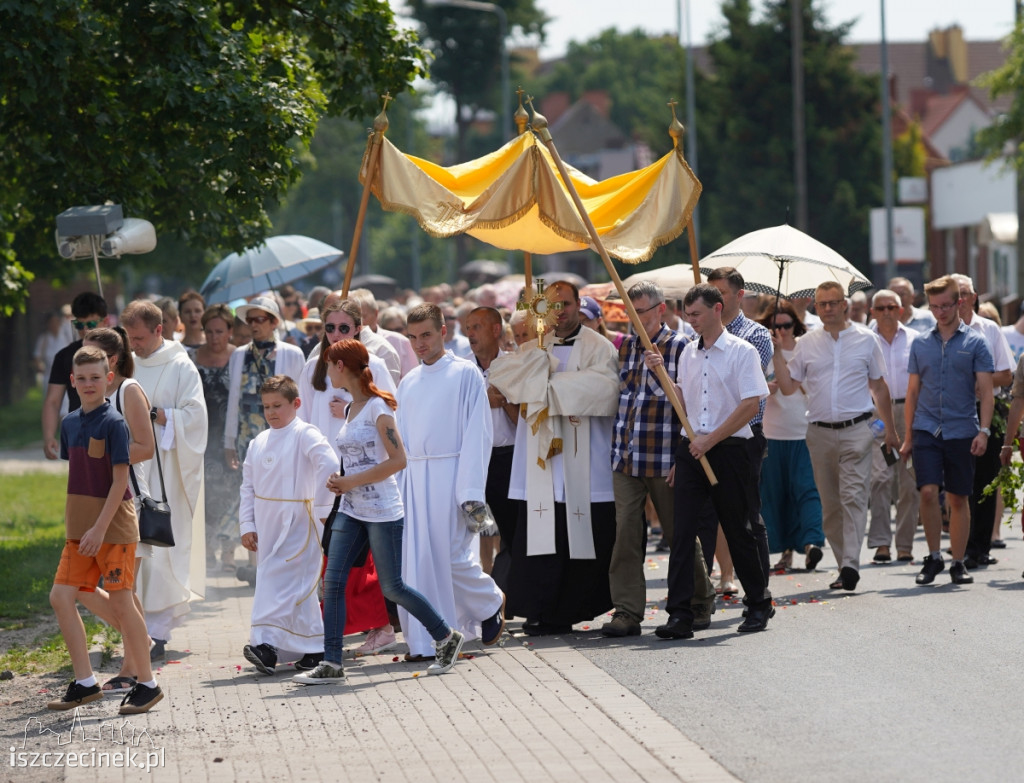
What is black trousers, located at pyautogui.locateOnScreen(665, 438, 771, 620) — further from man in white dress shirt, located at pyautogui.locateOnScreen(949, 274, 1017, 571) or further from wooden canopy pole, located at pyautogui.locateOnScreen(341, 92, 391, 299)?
man in white dress shirt, located at pyautogui.locateOnScreen(949, 274, 1017, 571)

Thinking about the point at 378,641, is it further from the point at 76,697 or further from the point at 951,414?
the point at 951,414

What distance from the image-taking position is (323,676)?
8336 mm

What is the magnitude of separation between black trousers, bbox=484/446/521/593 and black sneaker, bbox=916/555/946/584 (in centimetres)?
288

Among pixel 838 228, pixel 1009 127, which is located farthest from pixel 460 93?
pixel 1009 127

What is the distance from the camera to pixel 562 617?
990 centimetres

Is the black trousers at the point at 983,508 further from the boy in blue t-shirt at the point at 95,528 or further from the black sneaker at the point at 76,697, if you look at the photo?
the black sneaker at the point at 76,697

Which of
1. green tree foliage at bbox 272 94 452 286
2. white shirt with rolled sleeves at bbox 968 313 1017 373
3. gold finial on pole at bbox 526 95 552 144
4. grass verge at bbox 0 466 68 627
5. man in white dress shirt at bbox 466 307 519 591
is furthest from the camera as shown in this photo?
green tree foliage at bbox 272 94 452 286

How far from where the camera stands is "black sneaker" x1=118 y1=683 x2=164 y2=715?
768cm

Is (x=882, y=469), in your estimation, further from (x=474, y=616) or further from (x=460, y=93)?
(x=460, y=93)

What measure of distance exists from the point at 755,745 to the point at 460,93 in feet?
194

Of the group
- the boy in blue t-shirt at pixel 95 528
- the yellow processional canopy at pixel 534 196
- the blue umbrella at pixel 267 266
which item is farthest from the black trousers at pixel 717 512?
the blue umbrella at pixel 267 266

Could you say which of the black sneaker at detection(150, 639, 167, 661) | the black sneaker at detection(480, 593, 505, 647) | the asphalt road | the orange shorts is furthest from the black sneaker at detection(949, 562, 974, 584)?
the orange shorts

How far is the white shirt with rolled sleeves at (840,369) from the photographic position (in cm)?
1157

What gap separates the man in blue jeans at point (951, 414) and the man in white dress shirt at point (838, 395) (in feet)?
1.08
